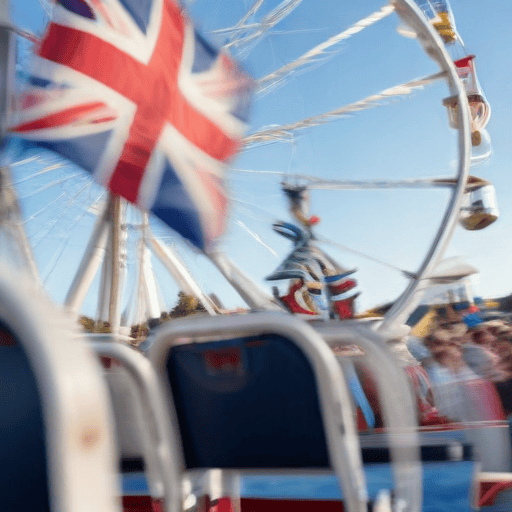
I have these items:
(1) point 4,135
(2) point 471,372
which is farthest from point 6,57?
(2) point 471,372

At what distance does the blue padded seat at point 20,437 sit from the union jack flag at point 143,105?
4.39 m

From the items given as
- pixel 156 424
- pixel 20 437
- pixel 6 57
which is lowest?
pixel 156 424

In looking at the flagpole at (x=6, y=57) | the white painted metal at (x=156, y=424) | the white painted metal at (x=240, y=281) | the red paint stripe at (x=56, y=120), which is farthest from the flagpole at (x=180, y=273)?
the white painted metal at (x=156, y=424)

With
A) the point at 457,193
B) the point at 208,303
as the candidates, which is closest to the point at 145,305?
the point at 208,303

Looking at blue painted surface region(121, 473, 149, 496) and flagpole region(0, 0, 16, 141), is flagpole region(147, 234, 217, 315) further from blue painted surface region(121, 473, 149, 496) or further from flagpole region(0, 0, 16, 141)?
blue painted surface region(121, 473, 149, 496)

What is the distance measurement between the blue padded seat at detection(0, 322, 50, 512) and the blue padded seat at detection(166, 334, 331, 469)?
67 centimetres

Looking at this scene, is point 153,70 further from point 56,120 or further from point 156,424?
point 156,424

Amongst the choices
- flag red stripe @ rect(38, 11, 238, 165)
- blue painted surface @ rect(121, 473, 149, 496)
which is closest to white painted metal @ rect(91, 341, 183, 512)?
blue painted surface @ rect(121, 473, 149, 496)

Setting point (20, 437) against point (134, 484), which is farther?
point (134, 484)

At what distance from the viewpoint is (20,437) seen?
51 cm

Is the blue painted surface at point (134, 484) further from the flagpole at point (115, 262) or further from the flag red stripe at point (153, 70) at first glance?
the flag red stripe at point (153, 70)

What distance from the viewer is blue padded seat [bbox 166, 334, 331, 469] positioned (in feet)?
3.83

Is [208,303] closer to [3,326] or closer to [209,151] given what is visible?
[209,151]

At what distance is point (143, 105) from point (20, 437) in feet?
16.7
